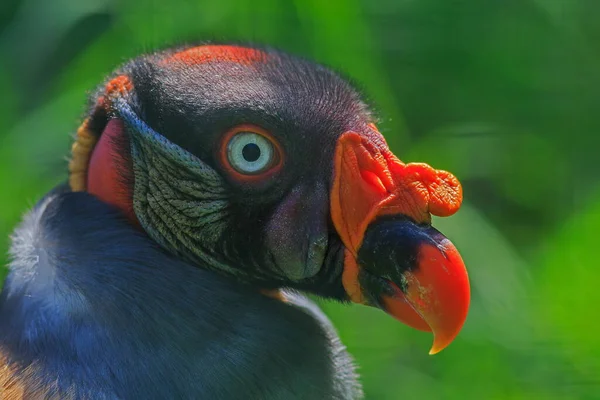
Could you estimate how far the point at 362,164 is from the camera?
1575 mm

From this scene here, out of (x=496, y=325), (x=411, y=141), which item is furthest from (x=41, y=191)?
(x=496, y=325)

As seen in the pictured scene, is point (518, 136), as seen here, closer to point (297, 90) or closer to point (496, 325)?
point (496, 325)

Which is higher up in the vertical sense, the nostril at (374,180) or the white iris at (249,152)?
the nostril at (374,180)

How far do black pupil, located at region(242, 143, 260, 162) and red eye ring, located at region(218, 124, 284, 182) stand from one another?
2 centimetres

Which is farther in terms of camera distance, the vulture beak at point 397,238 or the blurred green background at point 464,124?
the blurred green background at point 464,124

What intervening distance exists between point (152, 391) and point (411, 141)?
204cm

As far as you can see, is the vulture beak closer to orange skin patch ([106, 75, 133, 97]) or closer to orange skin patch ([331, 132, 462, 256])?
orange skin patch ([331, 132, 462, 256])

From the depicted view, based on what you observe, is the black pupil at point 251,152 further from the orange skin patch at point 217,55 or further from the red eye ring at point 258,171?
the orange skin patch at point 217,55

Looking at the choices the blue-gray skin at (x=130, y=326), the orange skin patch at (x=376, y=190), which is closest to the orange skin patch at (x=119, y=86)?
the blue-gray skin at (x=130, y=326)

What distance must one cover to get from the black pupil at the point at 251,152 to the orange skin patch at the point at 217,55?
17 cm

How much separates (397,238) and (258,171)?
10.3 inches

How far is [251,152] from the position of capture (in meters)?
1.57

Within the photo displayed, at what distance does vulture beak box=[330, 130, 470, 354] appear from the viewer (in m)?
1.47

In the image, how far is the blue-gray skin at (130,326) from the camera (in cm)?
148
